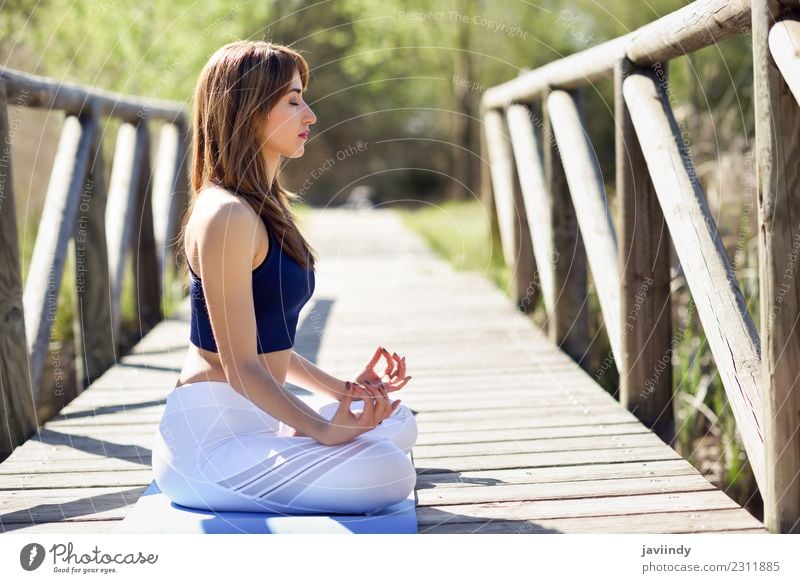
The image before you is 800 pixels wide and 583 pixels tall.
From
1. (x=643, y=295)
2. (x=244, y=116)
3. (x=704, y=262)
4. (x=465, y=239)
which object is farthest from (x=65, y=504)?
(x=465, y=239)

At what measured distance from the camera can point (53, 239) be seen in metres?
3.43

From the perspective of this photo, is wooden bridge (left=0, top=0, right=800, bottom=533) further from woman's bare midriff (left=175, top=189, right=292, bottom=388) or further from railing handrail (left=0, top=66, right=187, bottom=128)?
woman's bare midriff (left=175, top=189, right=292, bottom=388)

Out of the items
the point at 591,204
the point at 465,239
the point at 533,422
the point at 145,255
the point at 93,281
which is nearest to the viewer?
the point at 533,422

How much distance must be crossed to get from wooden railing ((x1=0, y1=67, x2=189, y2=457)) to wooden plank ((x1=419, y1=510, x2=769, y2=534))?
133 cm

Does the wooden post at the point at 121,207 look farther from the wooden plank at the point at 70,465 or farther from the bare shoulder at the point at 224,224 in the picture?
the bare shoulder at the point at 224,224

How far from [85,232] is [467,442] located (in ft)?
6.35

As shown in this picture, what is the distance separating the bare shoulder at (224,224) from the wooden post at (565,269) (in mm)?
2149

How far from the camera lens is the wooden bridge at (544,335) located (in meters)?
2.04

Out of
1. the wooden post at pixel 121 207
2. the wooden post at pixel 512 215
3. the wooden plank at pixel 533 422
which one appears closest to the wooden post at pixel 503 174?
the wooden post at pixel 512 215

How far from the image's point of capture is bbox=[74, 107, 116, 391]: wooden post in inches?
156

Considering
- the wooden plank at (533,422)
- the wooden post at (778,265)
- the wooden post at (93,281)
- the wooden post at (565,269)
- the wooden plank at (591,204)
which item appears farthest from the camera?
the wooden post at (565,269)

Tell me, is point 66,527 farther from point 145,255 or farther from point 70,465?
point 145,255

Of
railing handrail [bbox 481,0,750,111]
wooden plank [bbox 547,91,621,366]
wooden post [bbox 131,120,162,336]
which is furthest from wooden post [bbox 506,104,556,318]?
wooden post [bbox 131,120,162,336]

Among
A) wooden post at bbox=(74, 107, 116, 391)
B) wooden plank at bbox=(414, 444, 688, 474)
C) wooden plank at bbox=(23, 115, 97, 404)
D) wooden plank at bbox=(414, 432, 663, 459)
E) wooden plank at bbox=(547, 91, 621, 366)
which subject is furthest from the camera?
wooden post at bbox=(74, 107, 116, 391)
